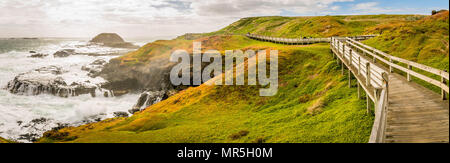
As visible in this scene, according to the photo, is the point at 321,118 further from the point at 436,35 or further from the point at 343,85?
the point at 436,35

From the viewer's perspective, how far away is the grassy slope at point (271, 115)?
44.4 ft

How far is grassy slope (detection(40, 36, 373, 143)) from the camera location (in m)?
13.5

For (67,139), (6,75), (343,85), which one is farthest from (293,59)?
(6,75)

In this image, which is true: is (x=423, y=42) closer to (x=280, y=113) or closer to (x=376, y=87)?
(x=280, y=113)

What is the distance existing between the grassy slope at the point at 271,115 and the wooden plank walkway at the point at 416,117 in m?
2.37

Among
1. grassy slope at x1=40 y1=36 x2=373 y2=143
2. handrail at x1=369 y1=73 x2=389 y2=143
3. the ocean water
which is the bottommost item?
the ocean water

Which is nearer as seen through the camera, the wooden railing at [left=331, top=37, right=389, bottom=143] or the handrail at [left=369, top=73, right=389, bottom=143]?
the handrail at [left=369, top=73, right=389, bottom=143]

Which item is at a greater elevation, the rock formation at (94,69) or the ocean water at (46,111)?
the rock formation at (94,69)

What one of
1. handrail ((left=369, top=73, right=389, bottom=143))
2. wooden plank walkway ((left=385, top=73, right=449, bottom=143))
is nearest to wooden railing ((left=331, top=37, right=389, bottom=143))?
handrail ((left=369, top=73, right=389, bottom=143))

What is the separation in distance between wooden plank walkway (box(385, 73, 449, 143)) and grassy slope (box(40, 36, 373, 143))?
93.2 inches

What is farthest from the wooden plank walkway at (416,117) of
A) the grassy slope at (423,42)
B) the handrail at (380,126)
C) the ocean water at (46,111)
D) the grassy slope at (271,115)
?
the ocean water at (46,111)

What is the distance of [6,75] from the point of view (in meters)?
64.4

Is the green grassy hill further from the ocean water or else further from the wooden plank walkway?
the ocean water

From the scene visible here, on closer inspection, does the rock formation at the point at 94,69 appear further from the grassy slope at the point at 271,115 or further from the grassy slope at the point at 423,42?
the grassy slope at the point at 423,42
